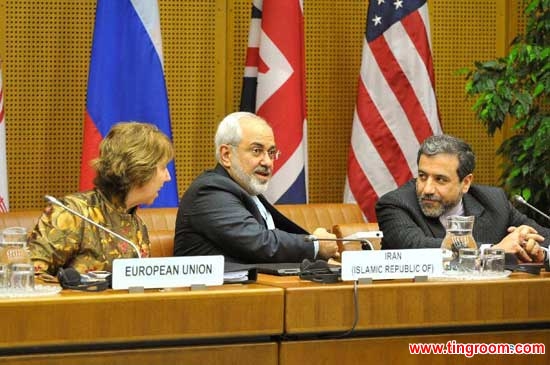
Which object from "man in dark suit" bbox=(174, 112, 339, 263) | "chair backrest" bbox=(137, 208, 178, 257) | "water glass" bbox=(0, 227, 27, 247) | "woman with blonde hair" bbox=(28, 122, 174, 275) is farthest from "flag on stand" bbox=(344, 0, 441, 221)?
"water glass" bbox=(0, 227, 27, 247)

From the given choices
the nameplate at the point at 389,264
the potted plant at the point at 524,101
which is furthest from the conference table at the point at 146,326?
the potted plant at the point at 524,101

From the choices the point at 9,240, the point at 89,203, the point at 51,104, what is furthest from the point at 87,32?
the point at 9,240

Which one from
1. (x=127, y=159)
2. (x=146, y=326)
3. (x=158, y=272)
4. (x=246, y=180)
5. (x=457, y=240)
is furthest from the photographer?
(x=246, y=180)

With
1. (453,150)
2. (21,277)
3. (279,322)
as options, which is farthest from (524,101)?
(21,277)

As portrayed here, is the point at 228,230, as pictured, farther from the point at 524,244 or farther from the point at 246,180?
the point at 524,244

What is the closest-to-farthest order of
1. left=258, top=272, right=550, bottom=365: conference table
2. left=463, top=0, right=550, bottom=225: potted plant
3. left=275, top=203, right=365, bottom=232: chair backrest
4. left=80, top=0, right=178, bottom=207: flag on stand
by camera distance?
left=258, top=272, right=550, bottom=365: conference table, left=275, top=203, right=365, bottom=232: chair backrest, left=80, top=0, right=178, bottom=207: flag on stand, left=463, top=0, right=550, bottom=225: potted plant

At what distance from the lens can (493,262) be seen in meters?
3.76

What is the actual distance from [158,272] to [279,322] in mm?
382

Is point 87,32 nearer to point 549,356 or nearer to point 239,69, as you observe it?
point 239,69

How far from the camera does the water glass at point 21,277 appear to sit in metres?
3.10

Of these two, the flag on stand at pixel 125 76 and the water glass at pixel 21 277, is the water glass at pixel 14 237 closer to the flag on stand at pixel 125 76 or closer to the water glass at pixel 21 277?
the water glass at pixel 21 277

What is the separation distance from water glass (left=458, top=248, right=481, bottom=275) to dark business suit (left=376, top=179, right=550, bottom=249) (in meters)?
0.61

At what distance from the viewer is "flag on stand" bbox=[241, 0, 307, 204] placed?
6.15 meters

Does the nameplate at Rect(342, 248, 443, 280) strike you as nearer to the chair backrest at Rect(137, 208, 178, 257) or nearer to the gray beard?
the gray beard
